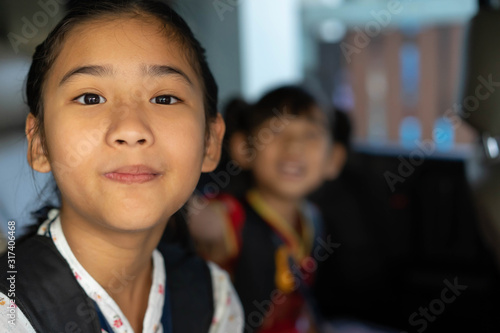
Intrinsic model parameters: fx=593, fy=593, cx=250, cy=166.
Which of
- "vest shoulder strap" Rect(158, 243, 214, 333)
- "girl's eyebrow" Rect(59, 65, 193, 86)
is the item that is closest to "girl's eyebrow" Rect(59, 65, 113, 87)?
"girl's eyebrow" Rect(59, 65, 193, 86)

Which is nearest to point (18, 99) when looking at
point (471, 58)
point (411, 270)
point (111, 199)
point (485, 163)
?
point (111, 199)

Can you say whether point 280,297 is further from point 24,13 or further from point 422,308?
point 24,13

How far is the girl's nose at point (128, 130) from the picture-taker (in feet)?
2.56

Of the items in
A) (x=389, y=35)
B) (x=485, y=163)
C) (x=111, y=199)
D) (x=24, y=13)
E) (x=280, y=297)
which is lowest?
(x=280, y=297)

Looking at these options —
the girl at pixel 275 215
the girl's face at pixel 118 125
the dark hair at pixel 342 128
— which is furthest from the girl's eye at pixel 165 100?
the dark hair at pixel 342 128

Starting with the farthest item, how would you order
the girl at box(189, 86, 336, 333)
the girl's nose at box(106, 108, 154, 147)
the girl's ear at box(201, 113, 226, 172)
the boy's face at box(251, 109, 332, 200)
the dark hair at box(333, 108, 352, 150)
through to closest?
the dark hair at box(333, 108, 352, 150) → the boy's face at box(251, 109, 332, 200) → the girl at box(189, 86, 336, 333) → the girl's ear at box(201, 113, 226, 172) → the girl's nose at box(106, 108, 154, 147)

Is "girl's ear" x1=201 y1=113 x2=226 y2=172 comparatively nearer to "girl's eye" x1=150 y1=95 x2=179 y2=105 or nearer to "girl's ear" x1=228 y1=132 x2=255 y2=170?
"girl's eye" x1=150 y1=95 x2=179 y2=105

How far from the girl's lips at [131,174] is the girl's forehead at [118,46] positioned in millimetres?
131

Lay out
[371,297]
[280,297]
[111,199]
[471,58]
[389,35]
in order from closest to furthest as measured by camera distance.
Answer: [111,199] < [471,58] < [280,297] < [371,297] < [389,35]

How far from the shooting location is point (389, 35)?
3094 millimetres

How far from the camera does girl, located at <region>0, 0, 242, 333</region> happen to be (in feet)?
2.63

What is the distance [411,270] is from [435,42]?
5.05 feet

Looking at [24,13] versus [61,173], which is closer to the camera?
[61,173]

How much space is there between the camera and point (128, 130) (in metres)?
0.78
